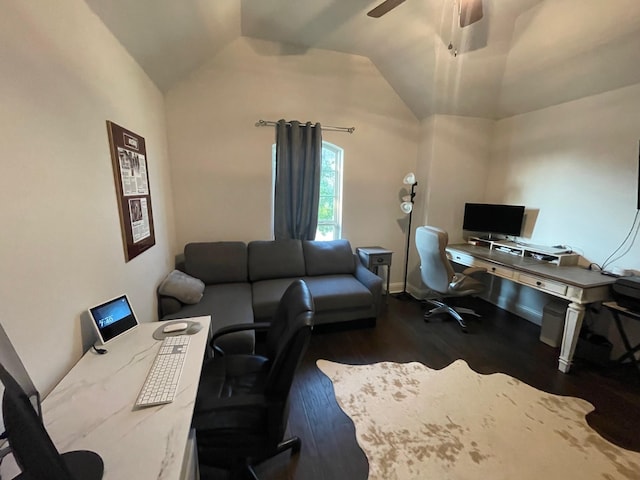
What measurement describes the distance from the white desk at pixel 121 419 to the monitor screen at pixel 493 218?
343 cm

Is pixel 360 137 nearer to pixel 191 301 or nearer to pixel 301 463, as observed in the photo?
pixel 191 301

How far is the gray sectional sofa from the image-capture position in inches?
92.0

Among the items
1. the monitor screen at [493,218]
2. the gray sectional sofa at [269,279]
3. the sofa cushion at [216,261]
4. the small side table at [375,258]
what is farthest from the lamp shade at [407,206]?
the sofa cushion at [216,261]

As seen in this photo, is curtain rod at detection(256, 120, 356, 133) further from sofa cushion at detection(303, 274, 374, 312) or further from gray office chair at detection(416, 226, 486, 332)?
sofa cushion at detection(303, 274, 374, 312)

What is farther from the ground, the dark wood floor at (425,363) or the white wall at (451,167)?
the white wall at (451,167)

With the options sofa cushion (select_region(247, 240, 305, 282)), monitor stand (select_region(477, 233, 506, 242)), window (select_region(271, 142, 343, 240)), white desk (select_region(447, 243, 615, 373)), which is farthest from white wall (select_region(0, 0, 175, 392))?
monitor stand (select_region(477, 233, 506, 242))

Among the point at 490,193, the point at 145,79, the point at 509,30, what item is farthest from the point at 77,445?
the point at 490,193

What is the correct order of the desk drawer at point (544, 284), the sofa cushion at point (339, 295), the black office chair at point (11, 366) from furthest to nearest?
the sofa cushion at point (339, 295) → the desk drawer at point (544, 284) → the black office chair at point (11, 366)

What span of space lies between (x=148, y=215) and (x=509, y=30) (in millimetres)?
3528

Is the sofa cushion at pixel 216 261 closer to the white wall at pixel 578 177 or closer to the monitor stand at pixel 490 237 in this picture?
the monitor stand at pixel 490 237

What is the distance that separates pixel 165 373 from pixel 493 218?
142 inches

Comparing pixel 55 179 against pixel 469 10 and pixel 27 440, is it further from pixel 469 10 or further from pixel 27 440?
pixel 469 10

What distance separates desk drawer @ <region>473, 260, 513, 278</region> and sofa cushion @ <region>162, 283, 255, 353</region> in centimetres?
245

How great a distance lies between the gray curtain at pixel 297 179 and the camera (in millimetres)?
3098
